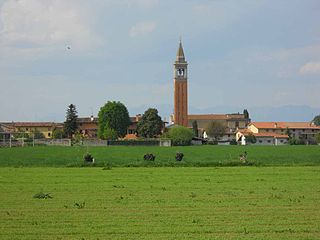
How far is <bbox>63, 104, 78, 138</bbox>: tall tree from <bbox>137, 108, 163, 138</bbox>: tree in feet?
61.8

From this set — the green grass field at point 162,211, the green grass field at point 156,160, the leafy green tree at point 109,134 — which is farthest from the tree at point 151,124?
the green grass field at point 162,211

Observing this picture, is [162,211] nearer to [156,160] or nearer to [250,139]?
[156,160]

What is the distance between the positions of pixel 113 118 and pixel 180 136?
1773cm

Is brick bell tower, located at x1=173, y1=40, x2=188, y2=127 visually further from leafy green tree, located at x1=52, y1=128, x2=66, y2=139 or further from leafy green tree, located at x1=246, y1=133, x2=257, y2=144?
leafy green tree, located at x1=52, y1=128, x2=66, y2=139

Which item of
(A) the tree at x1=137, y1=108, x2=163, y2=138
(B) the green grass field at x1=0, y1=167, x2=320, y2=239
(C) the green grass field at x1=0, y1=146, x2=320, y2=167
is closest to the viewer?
(B) the green grass field at x1=0, y1=167, x2=320, y2=239

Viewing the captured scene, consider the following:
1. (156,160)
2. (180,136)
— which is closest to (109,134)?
(180,136)

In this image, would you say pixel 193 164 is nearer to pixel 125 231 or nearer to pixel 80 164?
pixel 80 164

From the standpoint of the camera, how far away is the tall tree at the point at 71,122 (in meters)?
168

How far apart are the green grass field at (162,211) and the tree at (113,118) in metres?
131

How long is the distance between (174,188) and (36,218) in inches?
397

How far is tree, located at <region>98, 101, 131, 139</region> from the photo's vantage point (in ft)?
524

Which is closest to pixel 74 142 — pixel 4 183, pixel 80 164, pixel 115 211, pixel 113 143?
pixel 113 143

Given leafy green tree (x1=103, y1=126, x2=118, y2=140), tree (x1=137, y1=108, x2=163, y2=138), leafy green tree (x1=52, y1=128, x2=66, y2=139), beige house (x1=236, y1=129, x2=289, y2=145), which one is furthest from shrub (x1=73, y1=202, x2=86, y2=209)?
beige house (x1=236, y1=129, x2=289, y2=145)

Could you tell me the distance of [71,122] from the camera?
555 ft
